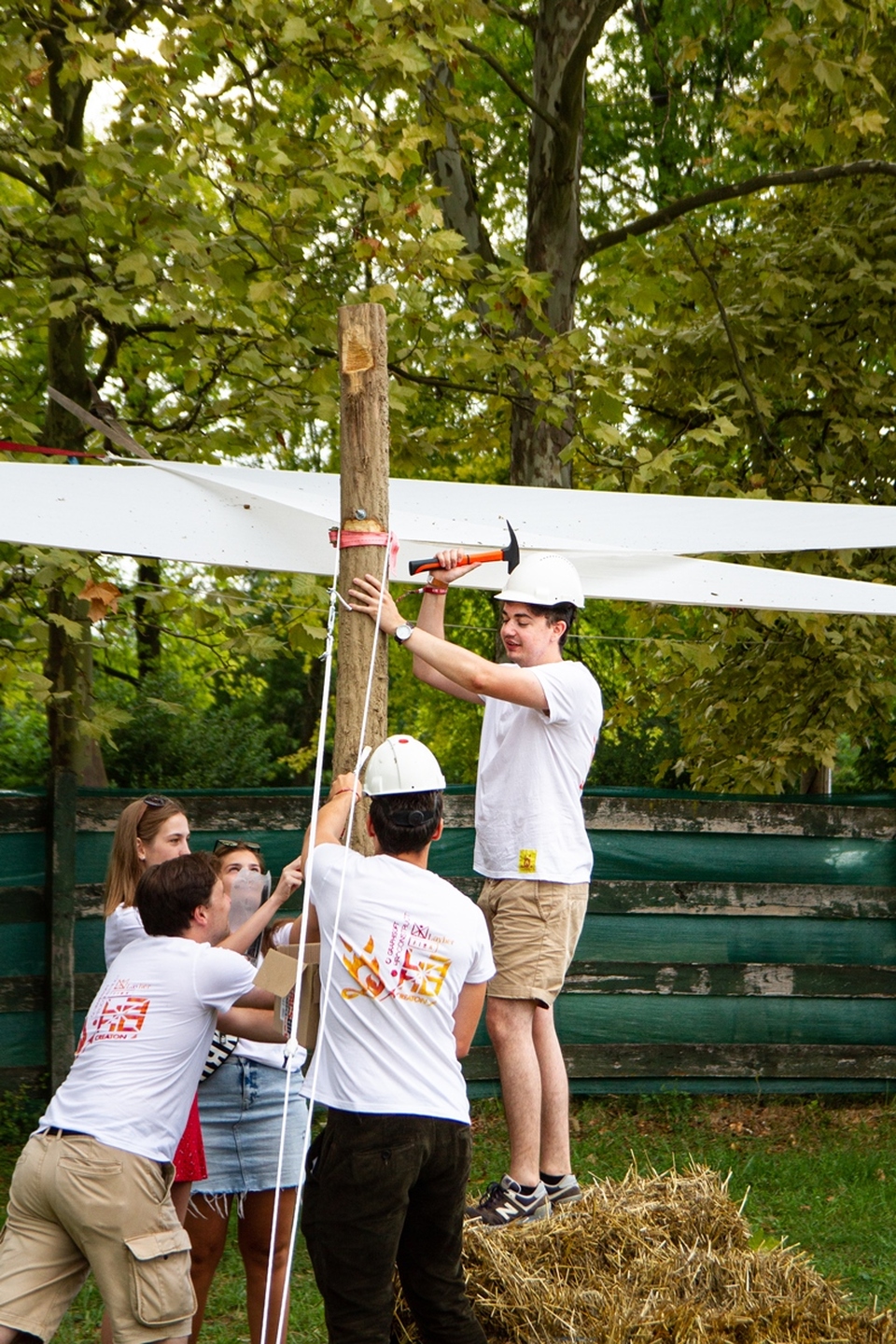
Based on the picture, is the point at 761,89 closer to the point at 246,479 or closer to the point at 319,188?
the point at 319,188

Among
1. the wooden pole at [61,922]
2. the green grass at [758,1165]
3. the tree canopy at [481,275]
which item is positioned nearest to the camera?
the green grass at [758,1165]

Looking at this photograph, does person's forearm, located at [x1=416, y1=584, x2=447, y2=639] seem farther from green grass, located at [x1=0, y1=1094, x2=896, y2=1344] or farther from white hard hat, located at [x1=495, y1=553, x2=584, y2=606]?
green grass, located at [x1=0, y1=1094, x2=896, y2=1344]

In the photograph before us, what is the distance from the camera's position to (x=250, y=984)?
331 cm

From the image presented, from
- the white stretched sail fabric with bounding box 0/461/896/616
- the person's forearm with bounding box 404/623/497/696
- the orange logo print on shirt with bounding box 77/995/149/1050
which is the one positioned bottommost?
the orange logo print on shirt with bounding box 77/995/149/1050

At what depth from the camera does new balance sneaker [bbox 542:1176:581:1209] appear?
3938mm

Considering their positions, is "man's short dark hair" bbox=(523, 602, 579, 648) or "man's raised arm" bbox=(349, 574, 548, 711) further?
"man's short dark hair" bbox=(523, 602, 579, 648)

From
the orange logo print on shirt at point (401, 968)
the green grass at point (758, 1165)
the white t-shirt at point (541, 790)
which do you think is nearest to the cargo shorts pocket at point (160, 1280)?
the orange logo print on shirt at point (401, 968)

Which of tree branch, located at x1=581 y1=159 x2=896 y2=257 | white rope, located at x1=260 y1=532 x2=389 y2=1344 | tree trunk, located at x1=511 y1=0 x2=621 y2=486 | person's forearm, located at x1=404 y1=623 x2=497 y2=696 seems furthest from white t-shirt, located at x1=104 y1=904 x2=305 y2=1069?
tree branch, located at x1=581 y1=159 x2=896 y2=257

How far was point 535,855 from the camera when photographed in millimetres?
4004

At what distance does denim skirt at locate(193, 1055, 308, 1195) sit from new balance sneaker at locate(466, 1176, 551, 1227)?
1.80 feet

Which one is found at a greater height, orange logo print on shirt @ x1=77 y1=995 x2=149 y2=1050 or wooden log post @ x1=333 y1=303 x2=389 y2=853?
wooden log post @ x1=333 y1=303 x2=389 y2=853

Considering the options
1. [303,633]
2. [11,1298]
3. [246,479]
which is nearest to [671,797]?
[303,633]

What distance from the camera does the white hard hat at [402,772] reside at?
303 cm

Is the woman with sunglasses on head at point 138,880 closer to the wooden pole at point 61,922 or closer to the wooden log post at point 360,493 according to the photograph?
the wooden log post at point 360,493
